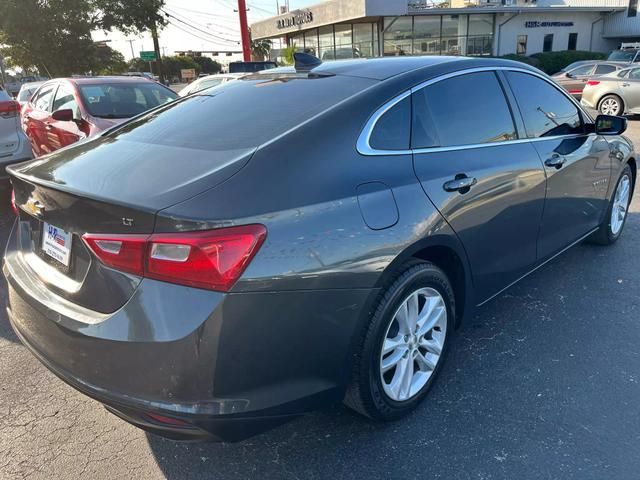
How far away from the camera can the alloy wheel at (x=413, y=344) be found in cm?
246

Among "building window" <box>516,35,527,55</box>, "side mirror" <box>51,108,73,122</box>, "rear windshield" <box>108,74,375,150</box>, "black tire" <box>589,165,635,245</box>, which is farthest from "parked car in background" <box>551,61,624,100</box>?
"building window" <box>516,35,527,55</box>

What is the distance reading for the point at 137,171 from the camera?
2.16 metres

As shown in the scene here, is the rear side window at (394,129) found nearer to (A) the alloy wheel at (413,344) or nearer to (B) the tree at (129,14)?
(A) the alloy wheel at (413,344)

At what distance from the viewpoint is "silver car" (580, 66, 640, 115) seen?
507 inches

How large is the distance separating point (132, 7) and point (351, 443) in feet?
116

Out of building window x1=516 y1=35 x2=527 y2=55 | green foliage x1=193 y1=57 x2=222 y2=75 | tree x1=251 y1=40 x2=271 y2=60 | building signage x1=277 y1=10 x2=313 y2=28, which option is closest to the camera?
building signage x1=277 y1=10 x2=313 y2=28

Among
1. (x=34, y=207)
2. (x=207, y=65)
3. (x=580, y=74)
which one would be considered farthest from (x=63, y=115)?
(x=207, y=65)

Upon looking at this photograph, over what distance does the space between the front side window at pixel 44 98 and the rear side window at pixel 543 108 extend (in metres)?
6.95

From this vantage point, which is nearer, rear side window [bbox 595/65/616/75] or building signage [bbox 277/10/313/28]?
rear side window [bbox 595/65/616/75]

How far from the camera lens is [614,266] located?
4.37 meters

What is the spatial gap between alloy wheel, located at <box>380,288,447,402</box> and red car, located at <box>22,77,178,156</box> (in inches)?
203

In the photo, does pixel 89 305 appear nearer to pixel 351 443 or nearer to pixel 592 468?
pixel 351 443

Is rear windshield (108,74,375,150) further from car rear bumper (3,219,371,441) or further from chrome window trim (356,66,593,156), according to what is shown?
car rear bumper (3,219,371,441)

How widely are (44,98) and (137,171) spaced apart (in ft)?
23.8
